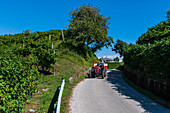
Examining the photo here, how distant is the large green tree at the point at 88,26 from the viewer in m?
26.9

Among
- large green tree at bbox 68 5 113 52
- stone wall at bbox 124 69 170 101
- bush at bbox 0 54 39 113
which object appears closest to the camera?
bush at bbox 0 54 39 113

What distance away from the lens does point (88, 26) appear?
26609mm

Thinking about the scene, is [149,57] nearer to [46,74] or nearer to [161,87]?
[161,87]

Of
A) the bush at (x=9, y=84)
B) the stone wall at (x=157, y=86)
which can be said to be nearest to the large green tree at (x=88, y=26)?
the stone wall at (x=157, y=86)

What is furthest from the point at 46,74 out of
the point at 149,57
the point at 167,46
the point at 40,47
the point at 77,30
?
the point at 77,30

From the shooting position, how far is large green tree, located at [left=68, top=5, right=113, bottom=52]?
2686 centimetres

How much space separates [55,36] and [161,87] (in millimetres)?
28240

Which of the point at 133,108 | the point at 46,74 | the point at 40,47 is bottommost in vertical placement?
the point at 133,108

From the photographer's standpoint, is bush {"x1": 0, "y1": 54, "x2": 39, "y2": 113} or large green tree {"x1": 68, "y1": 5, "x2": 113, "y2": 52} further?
large green tree {"x1": 68, "y1": 5, "x2": 113, "y2": 52}

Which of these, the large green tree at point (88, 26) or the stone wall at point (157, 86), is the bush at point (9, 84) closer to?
the stone wall at point (157, 86)

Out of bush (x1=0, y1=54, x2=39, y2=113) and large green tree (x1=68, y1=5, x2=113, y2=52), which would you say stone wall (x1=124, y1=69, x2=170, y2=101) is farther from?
large green tree (x1=68, y1=5, x2=113, y2=52)

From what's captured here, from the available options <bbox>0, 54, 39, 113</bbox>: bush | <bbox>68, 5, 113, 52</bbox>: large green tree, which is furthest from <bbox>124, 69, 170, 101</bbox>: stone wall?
<bbox>68, 5, 113, 52</bbox>: large green tree

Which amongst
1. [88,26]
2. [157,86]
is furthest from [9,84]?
[88,26]

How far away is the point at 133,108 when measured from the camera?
22.1 feet
